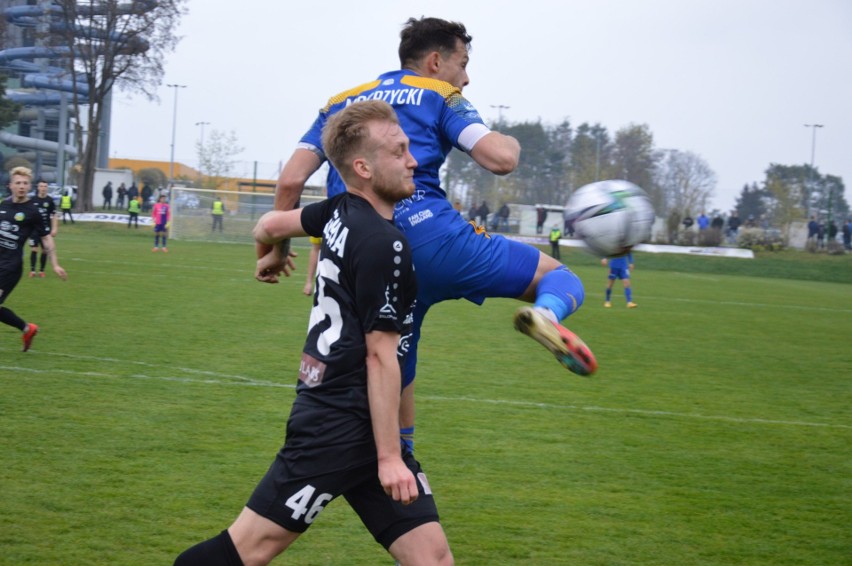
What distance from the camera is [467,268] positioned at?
12.9 ft

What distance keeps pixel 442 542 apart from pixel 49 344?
356 inches

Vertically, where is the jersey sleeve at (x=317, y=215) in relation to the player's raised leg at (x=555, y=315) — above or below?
above

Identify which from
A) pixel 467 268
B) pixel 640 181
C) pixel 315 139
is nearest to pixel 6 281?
pixel 315 139

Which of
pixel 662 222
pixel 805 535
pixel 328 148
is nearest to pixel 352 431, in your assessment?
pixel 328 148

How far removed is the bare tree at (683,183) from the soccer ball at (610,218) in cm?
4122

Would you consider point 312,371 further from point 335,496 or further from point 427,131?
point 427,131

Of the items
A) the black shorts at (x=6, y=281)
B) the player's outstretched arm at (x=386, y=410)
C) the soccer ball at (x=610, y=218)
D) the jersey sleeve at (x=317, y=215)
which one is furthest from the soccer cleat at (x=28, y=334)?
the player's outstretched arm at (x=386, y=410)

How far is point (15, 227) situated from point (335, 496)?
927 cm

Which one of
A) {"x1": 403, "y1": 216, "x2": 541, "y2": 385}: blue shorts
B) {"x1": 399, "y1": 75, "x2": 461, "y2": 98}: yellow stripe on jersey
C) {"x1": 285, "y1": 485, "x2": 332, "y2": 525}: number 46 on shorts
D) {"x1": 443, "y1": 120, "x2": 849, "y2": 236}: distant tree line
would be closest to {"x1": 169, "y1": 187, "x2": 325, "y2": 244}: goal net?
{"x1": 443, "y1": 120, "x2": 849, "y2": 236}: distant tree line

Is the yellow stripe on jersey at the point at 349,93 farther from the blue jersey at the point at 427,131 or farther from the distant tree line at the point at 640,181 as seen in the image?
the distant tree line at the point at 640,181

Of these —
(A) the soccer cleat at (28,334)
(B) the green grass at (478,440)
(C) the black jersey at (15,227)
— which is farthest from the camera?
(C) the black jersey at (15,227)

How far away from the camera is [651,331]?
53.1 feet

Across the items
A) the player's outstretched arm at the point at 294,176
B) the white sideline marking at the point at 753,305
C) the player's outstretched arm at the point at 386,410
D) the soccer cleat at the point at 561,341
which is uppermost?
the player's outstretched arm at the point at 294,176

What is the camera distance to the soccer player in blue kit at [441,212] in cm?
388
